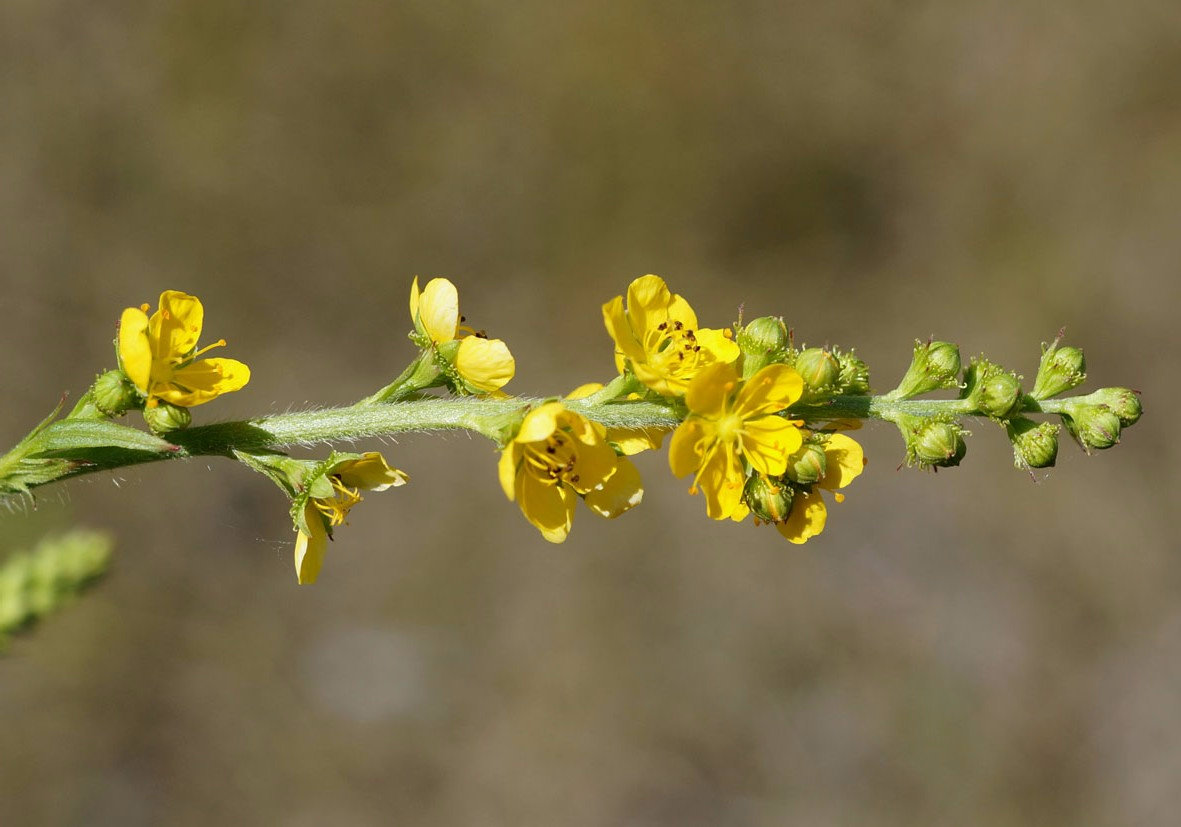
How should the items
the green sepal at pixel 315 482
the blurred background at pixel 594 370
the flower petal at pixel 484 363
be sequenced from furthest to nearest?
the blurred background at pixel 594 370 → the flower petal at pixel 484 363 → the green sepal at pixel 315 482

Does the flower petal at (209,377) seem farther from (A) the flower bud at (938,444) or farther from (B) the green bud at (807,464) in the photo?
(A) the flower bud at (938,444)

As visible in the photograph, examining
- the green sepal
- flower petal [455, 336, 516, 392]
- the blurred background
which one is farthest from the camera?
the blurred background

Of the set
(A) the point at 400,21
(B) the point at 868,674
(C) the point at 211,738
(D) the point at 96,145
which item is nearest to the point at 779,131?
(A) the point at 400,21

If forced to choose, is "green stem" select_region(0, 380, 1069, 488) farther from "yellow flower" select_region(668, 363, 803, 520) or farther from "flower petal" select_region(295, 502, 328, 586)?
"flower petal" select_region(295, 502, 328, 586)

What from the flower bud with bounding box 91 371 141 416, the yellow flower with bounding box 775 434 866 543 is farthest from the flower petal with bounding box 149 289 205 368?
the yellow flower with bounding box 775 434 866 543

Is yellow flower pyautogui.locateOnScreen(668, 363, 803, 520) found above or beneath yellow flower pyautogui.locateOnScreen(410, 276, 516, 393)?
beneath

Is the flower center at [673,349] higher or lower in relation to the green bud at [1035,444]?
higher

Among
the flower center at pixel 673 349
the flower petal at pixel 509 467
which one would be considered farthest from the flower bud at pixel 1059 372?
the flower petal at pixel 509 467
